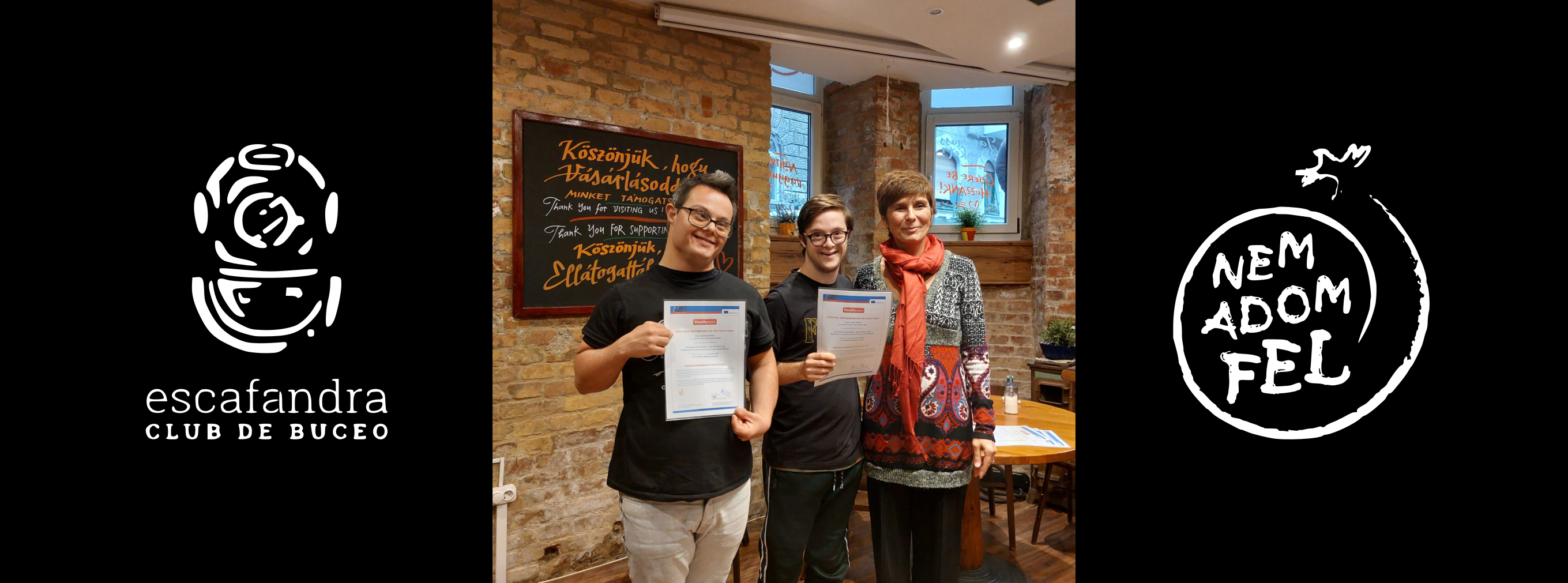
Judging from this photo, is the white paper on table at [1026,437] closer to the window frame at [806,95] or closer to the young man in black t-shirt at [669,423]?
the young man in black t-shirt at [669,423]

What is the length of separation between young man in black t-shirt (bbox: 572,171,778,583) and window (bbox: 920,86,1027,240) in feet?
11.3

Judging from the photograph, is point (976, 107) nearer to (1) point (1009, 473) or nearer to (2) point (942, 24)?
(2) point (942, 24)

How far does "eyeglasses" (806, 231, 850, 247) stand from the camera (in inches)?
63.1

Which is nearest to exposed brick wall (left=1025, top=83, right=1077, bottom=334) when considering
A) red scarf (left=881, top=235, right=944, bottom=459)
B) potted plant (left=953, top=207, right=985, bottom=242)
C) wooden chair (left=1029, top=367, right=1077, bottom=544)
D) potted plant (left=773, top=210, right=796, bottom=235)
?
potted plant (left=953, top=207, right=985, bottom=242)

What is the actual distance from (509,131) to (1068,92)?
3319mm

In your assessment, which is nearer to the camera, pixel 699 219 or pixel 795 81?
pixel 699 219

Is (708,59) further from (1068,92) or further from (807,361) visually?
(1068,92)

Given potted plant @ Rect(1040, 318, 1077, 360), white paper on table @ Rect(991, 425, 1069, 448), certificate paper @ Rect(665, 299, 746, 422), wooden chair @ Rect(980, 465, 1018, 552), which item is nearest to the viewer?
certificate paper @ Rect(665, 299, 746, 422)

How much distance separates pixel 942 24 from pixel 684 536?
243 centimetres

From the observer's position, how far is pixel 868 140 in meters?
4.14

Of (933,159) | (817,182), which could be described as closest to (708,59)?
(817,182)

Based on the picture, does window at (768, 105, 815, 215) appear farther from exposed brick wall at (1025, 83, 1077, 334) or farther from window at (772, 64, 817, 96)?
exposed brick wall at (1025, 83, 1077, 334)
